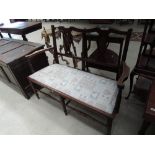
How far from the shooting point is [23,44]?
212cm

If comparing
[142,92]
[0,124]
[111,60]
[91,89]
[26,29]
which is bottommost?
[0,124]

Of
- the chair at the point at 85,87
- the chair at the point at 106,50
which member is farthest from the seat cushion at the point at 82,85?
the chair at the point at 106,50

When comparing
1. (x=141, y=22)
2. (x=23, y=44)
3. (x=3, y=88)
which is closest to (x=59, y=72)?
(x=23, y=44)

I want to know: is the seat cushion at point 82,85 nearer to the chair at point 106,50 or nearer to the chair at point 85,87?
the chair at point 85,87

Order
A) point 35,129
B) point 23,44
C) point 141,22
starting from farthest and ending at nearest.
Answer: point 141,22 < point 23,44 < point 35,129

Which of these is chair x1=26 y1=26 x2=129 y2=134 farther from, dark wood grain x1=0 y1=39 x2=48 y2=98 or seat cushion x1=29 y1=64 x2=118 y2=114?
dark wood grain x1=0 y1=39 x2=48 y2=98

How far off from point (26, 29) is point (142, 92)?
211 centimetres

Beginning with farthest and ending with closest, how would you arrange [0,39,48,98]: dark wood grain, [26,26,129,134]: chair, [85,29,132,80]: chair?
[0,39,48,98]: dark wood grain, [85,29,132,80]: chair, [26,26,129,134]: chair

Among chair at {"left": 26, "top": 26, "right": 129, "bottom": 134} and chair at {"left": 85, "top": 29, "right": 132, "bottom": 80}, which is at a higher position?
chair at {"left": 85, "top": 29, "right": 132, "bottom": 80}

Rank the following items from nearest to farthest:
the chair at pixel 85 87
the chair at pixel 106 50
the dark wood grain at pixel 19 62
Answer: the chair at pixel 85 87, the chair at pixel 106 50, the dark wood grain at pixel 19 62

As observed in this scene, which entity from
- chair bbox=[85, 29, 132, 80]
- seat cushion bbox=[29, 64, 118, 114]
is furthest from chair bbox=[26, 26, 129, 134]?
chair bbox=[85, 29, 132, 80]

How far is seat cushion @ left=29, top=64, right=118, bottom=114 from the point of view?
1.19 m

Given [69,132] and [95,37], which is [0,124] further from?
[95,37]

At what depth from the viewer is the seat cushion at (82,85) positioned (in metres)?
1.19
